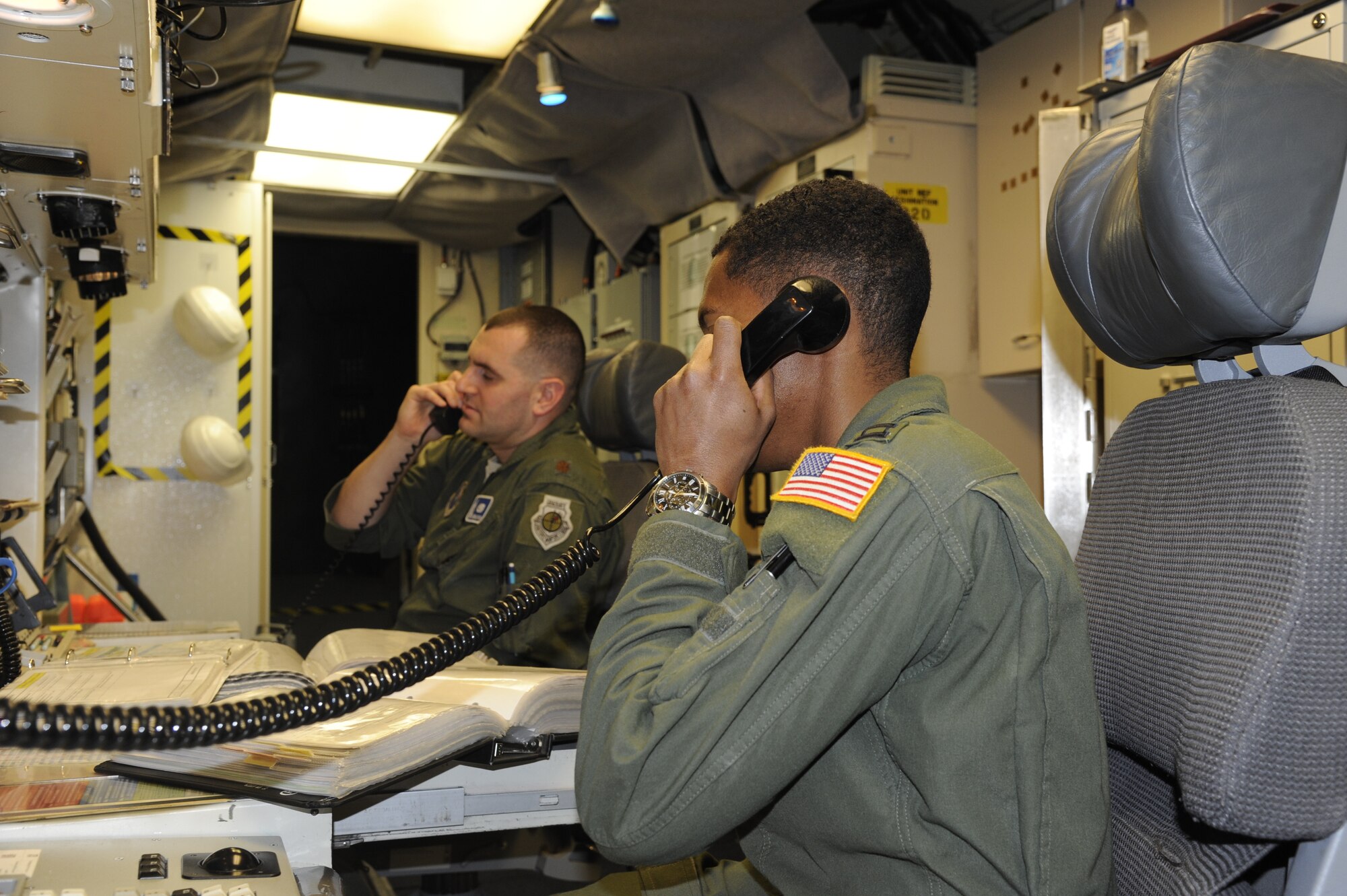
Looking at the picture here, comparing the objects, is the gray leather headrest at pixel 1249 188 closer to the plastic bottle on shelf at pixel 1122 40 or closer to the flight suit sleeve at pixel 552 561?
the plastic bottle on shelf at pixel 1122 40

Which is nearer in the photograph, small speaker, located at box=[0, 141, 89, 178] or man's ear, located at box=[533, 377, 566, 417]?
small speaker, located at box=[0, 141, 89, 178]

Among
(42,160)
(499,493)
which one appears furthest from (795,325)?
(499,493)

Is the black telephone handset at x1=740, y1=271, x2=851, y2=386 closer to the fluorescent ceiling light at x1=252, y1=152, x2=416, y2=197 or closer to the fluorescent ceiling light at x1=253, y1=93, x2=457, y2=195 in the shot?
the fluorescent ceiling light at x1=253, y1=93, x2=457, y2=195

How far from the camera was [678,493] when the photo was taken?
1132 mm

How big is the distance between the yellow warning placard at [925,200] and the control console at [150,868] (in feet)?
10.3

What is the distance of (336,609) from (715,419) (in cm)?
675

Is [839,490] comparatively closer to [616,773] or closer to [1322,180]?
[616,773]

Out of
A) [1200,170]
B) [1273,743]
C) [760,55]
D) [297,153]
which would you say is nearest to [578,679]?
[1273,743]

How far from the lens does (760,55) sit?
143 inches

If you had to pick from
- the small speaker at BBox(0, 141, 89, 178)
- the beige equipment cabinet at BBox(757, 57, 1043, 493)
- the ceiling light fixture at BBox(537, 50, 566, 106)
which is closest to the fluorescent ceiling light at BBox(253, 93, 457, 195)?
the ceiling light fixture at BBox(537, 50, 566, 106)

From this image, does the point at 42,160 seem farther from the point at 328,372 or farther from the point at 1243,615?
the point at 328,372

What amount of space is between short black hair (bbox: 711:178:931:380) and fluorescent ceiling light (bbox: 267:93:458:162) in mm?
3540

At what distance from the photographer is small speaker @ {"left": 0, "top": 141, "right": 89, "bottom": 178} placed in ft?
5.36

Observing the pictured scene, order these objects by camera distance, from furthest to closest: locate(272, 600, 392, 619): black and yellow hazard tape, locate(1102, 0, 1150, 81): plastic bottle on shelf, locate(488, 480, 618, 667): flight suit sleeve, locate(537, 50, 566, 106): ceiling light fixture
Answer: locate(272, 600, 392, 619): black and yellow hazard tape, locate(537, 50, 566, 106): ceiling light fixture, locate(488, 480, 618, 667): flight suit sleeve, locate(1102, 0, 1150, 81): plastic bottle on shelf
